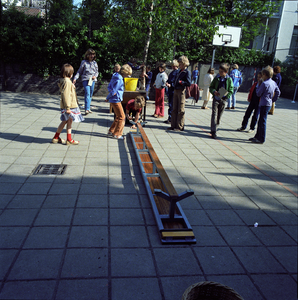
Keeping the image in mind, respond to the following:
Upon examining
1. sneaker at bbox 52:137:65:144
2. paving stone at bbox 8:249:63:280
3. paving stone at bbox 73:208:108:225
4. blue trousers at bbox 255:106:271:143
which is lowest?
paving stone at bbox 8:249:63:280

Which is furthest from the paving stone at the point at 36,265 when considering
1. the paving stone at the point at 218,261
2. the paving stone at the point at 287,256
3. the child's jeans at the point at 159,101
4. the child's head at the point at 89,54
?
the child's jeans at the point at 159,101

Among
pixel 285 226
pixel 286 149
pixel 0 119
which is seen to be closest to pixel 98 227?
pixel 285 226

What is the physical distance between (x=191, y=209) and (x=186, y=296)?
1817 millimetres

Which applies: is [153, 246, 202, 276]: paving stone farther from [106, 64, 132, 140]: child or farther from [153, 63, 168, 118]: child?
[153, 63, 168, 118]: child

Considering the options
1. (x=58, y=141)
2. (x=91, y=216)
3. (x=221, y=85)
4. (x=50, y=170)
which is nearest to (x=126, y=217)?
(x=91, y=216)

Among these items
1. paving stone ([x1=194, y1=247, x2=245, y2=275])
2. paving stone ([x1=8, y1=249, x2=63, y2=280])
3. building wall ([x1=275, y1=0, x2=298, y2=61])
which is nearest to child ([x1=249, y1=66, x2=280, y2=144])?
paving stone ([x1=194, y1=247, x2=245, y2=275])

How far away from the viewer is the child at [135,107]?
7898mm

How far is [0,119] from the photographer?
27.5 feet

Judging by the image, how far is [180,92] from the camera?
310 inches

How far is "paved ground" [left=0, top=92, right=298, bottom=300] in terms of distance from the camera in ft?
8.47

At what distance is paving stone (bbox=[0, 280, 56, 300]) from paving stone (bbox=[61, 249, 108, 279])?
0.56ft

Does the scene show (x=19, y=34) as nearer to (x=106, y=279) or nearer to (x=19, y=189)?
(x=19, y=189)

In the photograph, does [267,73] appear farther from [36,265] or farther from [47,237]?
[36,265]

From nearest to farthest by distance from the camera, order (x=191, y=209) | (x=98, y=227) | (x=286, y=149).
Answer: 1. (x=98, y=227)
2. (x=191, y=209)
3. (x=286, y=149)
